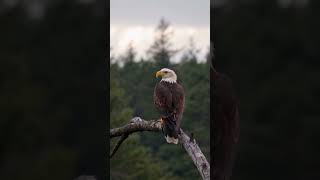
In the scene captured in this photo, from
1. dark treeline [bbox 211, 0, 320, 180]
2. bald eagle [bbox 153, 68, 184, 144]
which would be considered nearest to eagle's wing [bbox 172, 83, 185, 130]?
bald eagle [bbox 153, 68, 184, 144]

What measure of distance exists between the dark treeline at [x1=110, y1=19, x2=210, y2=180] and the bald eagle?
0.05 meters

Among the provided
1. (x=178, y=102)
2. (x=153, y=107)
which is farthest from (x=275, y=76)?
(x=153, y=107)

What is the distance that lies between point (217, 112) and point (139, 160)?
2.24ft

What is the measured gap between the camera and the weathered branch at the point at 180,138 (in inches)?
196

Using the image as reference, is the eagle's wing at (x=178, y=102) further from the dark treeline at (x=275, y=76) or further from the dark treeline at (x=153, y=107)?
the dark treeline at (x=275, y=76)

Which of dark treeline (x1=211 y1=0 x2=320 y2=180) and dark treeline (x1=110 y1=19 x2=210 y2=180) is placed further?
dark treeline (x1=110 y1=19 x2=210 y2=180)

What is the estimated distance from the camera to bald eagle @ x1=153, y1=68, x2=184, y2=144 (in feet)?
16.3

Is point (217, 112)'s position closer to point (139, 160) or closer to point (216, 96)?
point (216, 96)

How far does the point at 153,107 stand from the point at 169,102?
5.4 inches

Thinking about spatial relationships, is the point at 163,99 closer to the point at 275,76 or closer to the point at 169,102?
the point at 169,102

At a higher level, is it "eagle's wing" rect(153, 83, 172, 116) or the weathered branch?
"eagle's wing" rect(153, 83, 172, 116)

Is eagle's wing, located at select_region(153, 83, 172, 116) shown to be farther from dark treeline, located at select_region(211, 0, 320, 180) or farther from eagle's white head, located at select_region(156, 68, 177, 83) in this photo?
dark treeline, located at select_region(211, 0, 320, 180)
